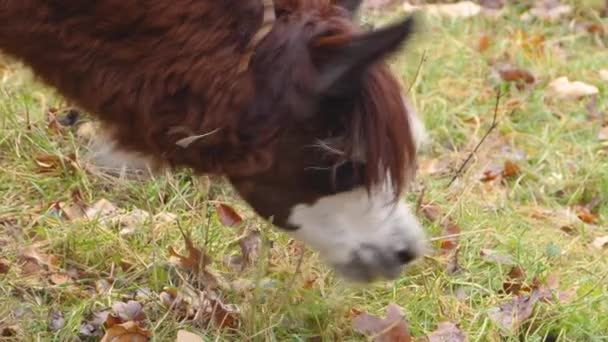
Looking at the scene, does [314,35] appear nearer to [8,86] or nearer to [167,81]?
[167,81]

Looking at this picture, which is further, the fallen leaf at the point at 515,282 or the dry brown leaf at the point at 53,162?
the dry brown leaf at the point at 53,162

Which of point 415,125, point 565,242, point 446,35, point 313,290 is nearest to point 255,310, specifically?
point 313,290

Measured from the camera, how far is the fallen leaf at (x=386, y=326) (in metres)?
3.47

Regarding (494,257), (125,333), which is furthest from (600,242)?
(125,333)

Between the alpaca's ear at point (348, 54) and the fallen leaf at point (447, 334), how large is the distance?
116cm

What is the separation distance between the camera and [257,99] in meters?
2.71

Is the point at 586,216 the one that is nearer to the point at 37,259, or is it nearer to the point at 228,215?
the point at 228,215

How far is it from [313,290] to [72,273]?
2.81 ft

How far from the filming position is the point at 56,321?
137 inches

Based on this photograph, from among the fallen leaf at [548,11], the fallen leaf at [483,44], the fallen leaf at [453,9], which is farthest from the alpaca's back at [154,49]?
the fallen leaf at [548,11]

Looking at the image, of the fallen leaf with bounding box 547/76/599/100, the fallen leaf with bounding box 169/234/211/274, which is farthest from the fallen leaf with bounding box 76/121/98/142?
the fallen leaf with bounding box 547/76/599/100

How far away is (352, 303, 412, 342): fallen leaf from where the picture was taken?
347 centimetres

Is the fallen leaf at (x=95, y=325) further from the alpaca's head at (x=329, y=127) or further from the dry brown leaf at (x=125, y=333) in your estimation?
the alpaca's head at (x=329, y=127)

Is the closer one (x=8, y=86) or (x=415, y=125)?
(x=415, y=125)
